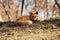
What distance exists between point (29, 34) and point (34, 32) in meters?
0.58

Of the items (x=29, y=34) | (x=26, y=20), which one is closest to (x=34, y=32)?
(x=29, y=34)

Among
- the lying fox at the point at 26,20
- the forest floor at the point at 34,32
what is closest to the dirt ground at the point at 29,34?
the forest floor at the point at 34,32

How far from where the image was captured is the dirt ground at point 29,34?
9.91 metres

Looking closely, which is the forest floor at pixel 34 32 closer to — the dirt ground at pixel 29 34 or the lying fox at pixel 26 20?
the dirt ground at pixel 29 34

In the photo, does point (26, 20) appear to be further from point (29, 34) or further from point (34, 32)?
point (29, 34)

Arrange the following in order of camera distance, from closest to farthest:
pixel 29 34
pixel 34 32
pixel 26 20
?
pixel 29 34 < pixel 34 32 < pixel 26 20

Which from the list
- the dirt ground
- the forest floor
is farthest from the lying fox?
the dirt ground

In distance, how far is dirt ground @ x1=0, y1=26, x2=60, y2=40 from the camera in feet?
32.5

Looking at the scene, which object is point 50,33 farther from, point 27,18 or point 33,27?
point 27,18

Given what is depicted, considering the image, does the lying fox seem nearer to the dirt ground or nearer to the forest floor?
the forest floor

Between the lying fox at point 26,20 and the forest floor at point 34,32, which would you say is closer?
the forest floor at point 34,32

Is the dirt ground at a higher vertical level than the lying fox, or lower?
lower

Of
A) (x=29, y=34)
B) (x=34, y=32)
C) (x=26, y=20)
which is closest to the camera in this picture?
(x=29, y=34)

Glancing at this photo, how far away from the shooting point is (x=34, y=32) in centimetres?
1140
